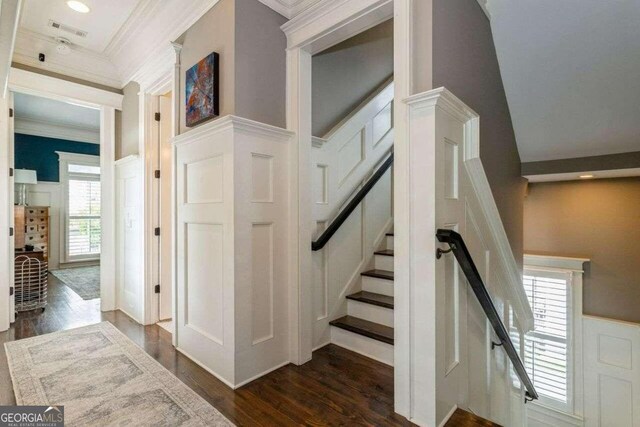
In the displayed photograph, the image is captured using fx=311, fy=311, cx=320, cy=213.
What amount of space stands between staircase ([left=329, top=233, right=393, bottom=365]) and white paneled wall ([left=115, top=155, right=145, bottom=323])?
6.65ft

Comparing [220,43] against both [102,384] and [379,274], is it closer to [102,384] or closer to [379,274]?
[379,274]

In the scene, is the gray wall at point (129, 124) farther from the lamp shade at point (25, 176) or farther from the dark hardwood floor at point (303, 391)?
the lamp shade at point (25, 176)

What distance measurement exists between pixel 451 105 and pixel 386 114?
1642 millimetres

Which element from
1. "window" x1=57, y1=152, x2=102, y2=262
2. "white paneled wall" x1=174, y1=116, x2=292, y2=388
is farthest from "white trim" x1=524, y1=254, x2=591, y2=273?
"window" x1=57, y1=152, x2=102, y2=262

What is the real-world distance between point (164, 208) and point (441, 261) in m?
2.78

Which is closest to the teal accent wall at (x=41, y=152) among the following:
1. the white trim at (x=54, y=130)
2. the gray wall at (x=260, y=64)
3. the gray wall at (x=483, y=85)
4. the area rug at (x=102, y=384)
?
the white trim at (x=54, y=130)

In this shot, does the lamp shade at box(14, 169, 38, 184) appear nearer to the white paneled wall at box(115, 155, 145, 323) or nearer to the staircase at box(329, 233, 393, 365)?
the white paneled wall at box(115, 155, 145, 323)

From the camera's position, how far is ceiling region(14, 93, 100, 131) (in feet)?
15.3

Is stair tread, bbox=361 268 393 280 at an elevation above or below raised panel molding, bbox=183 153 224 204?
below

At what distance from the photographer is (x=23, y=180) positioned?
529 cm

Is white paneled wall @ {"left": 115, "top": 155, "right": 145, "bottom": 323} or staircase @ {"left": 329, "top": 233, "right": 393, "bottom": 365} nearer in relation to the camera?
staircase @ {"left": 329, "top": 233, "right": 393, "bottom": 365}

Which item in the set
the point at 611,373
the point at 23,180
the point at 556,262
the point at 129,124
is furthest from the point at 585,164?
the point at 23,180

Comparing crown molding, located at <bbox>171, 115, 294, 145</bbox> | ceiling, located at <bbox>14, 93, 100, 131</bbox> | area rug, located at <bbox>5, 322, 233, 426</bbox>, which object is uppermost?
ceiling, located at <bbox>14, 93, 100, 131</bbox>

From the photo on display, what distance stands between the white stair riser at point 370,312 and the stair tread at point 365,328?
0.03 m
